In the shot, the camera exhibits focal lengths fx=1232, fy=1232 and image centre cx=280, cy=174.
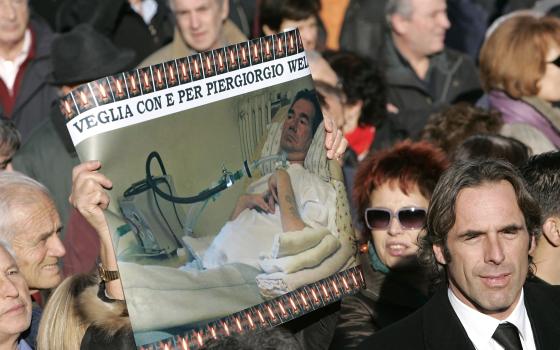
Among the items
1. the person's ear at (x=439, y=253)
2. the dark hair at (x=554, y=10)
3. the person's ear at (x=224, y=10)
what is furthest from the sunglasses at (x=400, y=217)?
the dark hair at (x=554, y=10)

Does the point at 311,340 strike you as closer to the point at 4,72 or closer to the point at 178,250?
the point at 178,250

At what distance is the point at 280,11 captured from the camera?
807 centimetres

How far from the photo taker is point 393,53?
28.9 ft

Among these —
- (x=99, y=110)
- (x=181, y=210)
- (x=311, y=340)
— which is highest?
(x=99, y=110)

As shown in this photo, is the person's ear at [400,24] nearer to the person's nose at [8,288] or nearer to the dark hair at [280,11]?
the dark hair at [280,11]

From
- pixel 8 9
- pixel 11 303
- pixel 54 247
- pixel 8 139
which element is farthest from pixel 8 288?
pixel 8 9

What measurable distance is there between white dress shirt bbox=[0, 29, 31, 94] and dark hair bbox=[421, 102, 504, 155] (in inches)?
102

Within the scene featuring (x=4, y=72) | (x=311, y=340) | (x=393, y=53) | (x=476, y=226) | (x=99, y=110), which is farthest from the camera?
(x=393, y=53)

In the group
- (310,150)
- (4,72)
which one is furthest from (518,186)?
(4,72)

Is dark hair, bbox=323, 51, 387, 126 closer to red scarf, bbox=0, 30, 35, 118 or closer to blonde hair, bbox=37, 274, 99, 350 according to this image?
red scarf, bbox=0, 30, 35, 118

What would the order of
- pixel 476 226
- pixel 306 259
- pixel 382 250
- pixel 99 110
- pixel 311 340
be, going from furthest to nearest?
pixel 382 250 < pixel 311 340 < pixel 306 259 < pixel 476 226 < pixel 99 110

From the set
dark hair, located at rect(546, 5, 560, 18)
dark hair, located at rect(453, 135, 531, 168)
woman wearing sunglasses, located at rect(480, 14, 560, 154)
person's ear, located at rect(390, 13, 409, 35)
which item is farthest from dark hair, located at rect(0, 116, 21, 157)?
dark hair, located at rect(546, 5, 560, 18)

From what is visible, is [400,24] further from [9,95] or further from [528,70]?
[9,95]

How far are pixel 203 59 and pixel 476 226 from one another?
1044 mm
